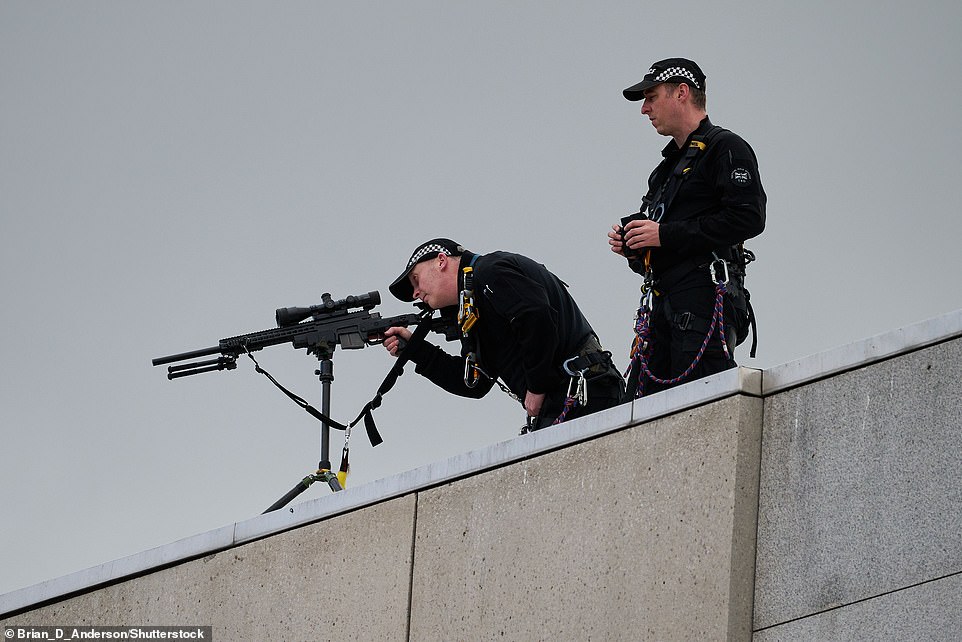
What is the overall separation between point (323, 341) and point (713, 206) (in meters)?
3.01

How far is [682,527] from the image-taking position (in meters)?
5.68

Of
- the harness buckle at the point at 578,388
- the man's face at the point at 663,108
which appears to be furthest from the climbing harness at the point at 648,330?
the man's face at the point at 663,108

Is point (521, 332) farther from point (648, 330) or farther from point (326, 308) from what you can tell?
point (326, 308)

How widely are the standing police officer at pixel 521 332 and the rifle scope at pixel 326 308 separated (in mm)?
1360

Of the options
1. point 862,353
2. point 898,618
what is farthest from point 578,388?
point 898,618

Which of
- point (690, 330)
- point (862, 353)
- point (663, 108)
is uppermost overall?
point (663, 108)

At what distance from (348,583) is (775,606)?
2.18 meters

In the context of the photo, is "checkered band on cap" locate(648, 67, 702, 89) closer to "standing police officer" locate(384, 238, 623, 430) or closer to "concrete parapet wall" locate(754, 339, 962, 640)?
"standing police officer" locate(384, 238, 623, 430)

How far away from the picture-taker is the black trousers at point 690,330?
21.4ft

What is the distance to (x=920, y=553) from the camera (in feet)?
16.6

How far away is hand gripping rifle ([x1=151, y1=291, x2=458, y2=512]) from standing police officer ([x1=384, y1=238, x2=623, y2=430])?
764 mm

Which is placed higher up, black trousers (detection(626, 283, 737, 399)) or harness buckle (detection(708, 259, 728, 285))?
harness buckle (detection(708, 259, 728, 285))

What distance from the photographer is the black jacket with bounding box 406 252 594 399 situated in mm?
7094

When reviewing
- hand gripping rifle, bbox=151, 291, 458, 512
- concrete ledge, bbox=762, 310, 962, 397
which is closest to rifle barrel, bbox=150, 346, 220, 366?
hand gripping rifle, bbox=151, 291, 458, 512
